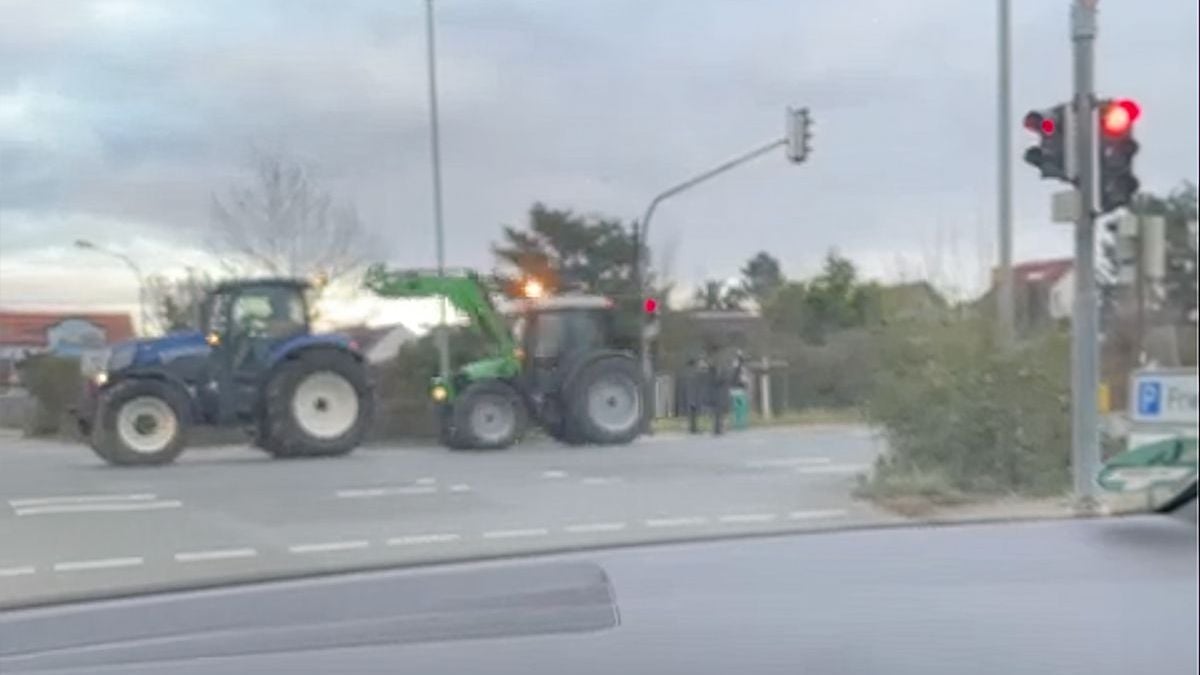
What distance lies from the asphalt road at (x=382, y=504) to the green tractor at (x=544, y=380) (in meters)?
0.05

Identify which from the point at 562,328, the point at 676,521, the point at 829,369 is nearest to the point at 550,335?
the point at 562,328

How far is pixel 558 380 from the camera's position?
2.87m

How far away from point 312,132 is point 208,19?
0.24m

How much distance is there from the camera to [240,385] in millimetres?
2635

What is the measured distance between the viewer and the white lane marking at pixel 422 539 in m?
2.81

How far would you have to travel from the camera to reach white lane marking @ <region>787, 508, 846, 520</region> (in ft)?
10.2

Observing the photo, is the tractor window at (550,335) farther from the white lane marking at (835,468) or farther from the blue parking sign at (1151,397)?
the blue parking sign at (1151,397)

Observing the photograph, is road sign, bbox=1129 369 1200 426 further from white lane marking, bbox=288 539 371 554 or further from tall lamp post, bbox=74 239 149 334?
tall lamp post, bbox=74 239 149 334

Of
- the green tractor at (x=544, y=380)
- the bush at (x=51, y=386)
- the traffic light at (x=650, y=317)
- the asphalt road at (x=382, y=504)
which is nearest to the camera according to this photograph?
the bush at (x=51, y=386)

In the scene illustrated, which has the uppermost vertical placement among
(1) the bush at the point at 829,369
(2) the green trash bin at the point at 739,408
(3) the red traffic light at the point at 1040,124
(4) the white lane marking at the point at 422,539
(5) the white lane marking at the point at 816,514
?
(3) the red traffic light at the point at 1040,124

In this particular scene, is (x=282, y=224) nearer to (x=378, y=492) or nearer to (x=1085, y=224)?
(x=378, y=492)

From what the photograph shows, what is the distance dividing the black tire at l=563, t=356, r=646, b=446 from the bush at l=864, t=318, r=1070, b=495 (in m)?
0.51

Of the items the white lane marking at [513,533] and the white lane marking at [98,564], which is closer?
the white lane marking at [98,564]

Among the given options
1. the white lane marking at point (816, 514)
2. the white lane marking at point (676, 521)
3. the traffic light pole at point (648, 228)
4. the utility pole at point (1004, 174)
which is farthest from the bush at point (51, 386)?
the utility pole at point (1004, 174)
